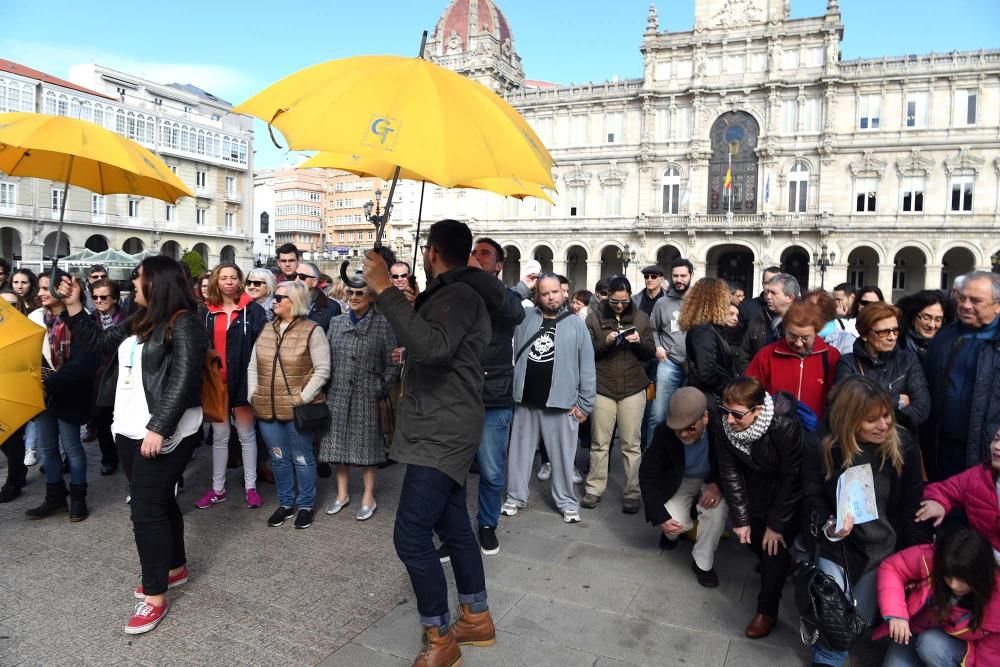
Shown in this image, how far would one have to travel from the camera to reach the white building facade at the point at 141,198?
36406mm

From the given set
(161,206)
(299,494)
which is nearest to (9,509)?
(299,494)

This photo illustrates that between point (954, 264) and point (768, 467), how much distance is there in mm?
41393

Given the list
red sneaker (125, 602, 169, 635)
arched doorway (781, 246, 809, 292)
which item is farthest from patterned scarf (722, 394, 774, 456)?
arched doorway (781, 246, 809, 292)

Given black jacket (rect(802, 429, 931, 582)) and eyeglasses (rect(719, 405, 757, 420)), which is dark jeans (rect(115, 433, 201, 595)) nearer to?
eyeglasses (rect(719, 405, 757, 420))

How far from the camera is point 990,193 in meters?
34.3

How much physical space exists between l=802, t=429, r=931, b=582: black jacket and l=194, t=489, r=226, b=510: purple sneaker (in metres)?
4.47

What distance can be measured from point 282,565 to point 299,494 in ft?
2.83

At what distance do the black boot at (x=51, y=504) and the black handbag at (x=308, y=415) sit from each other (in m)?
1.98

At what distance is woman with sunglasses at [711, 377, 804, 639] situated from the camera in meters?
3.57

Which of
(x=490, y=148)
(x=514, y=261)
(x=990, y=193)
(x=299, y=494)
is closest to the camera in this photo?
(x=490, y=148)

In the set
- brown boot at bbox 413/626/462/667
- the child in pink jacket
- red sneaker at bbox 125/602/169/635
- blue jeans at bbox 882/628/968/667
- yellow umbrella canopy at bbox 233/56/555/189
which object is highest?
yellow umbrella canopy at bbox 233/56/555/189

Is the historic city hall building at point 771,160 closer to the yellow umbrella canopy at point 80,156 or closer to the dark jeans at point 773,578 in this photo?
the yellow umbrella canopy at point 80,156

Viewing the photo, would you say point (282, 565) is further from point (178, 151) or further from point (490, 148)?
point (178, 151)

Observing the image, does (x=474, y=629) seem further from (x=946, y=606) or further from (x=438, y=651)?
(x=946, y=606)
